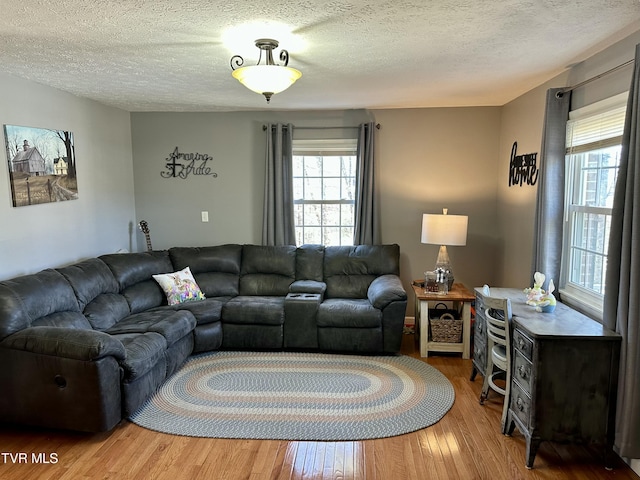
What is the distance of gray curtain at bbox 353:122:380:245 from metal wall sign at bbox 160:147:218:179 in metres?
1.70

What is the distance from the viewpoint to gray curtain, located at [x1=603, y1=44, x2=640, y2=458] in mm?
2334

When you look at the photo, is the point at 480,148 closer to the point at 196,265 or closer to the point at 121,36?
the point at 196,265

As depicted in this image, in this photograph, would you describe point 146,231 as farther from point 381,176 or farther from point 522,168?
point 522,168

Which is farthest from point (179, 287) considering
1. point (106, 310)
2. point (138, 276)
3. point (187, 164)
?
point (187, 164)

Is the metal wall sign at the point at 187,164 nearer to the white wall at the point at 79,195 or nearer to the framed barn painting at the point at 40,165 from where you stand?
the white wall at the point at 79,195

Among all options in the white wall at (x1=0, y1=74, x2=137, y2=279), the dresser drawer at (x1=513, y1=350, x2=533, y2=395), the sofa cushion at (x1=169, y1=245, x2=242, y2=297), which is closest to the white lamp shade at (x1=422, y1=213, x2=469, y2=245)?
the dresser drawer at (x1=513, y1=350, x2=533, y2=395)

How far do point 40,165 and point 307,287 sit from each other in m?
2.59

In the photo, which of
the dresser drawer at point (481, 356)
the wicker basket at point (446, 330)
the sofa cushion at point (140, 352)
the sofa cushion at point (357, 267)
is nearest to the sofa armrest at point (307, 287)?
the sofa cushion at point (357, 267)

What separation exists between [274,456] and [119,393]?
112 cm

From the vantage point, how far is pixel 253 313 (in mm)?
4273

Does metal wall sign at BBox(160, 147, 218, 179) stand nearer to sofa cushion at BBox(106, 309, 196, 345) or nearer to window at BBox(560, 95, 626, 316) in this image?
sofa cushion at BBox(106, 309, 196, 345)

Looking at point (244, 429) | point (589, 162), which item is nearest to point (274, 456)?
point (244, 429)

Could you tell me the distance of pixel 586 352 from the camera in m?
2.50

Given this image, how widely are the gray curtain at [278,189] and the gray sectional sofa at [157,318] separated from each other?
0.68 feet
